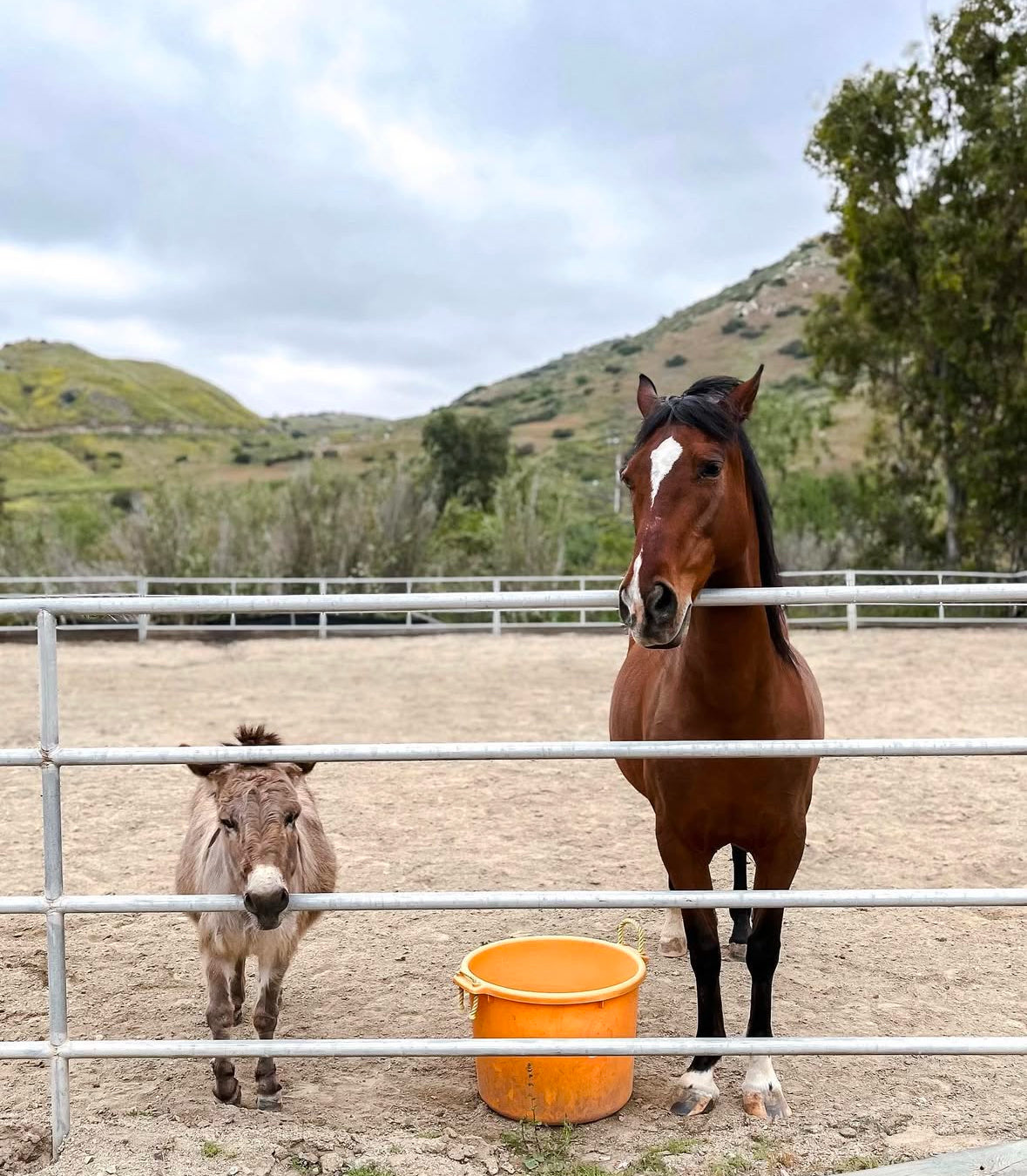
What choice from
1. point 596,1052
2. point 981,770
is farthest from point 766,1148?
point 981,770

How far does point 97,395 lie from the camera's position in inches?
4328

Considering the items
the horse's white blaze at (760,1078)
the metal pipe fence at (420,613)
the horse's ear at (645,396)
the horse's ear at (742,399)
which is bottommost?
the horse's white blaze at (760,1078)

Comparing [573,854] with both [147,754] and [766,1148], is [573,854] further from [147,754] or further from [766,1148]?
[147,754]

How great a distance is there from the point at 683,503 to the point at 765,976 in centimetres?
156

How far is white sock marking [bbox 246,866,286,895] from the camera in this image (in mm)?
2445

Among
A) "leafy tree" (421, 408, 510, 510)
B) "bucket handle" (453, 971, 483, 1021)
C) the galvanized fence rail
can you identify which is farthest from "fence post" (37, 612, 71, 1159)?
"leafy tree" (421, 408, 510, 510)

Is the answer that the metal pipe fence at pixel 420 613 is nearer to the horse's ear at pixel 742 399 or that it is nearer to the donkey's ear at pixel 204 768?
the donkey's ear at pixel 204 768

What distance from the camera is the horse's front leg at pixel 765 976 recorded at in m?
2.87

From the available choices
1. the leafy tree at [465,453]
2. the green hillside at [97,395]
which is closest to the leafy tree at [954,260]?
the leafy tree at [465,453]

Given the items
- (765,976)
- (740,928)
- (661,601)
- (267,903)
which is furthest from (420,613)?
(661,601)

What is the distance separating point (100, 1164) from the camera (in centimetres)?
249

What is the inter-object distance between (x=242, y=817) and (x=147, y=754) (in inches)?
13.5

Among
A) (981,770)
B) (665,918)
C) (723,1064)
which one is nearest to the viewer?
(723,1064)

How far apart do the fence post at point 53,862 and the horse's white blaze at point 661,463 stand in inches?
60.1
